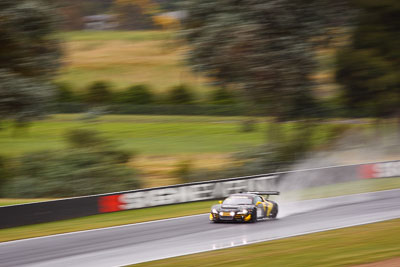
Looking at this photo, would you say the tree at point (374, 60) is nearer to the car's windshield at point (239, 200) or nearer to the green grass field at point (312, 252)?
the car's windshield at point (239, 200)

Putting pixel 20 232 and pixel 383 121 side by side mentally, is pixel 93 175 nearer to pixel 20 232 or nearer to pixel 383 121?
pixel 20 232

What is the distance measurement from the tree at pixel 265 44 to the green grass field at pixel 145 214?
5812 mm

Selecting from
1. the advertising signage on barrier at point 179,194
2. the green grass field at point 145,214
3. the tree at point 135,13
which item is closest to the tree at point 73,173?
the green grass field at point 145,214

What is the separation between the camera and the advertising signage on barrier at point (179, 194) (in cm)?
2038

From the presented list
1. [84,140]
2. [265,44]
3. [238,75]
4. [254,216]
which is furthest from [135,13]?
[254,216]

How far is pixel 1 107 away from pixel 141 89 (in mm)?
37089

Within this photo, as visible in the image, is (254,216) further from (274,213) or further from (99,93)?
(99,93)

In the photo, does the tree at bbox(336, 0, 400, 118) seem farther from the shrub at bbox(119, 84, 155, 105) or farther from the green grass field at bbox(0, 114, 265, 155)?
the shrub at bbox(119, 84, 155, 105)

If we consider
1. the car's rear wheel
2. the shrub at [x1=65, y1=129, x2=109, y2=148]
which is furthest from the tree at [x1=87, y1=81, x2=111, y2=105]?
the car's rear wheel

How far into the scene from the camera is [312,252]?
13438mm

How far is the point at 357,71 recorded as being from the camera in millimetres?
31703

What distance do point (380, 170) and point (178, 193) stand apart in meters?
10.1

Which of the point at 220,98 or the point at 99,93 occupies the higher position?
the point at 99,93

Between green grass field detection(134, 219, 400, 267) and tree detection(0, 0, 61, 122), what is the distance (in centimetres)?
1422
